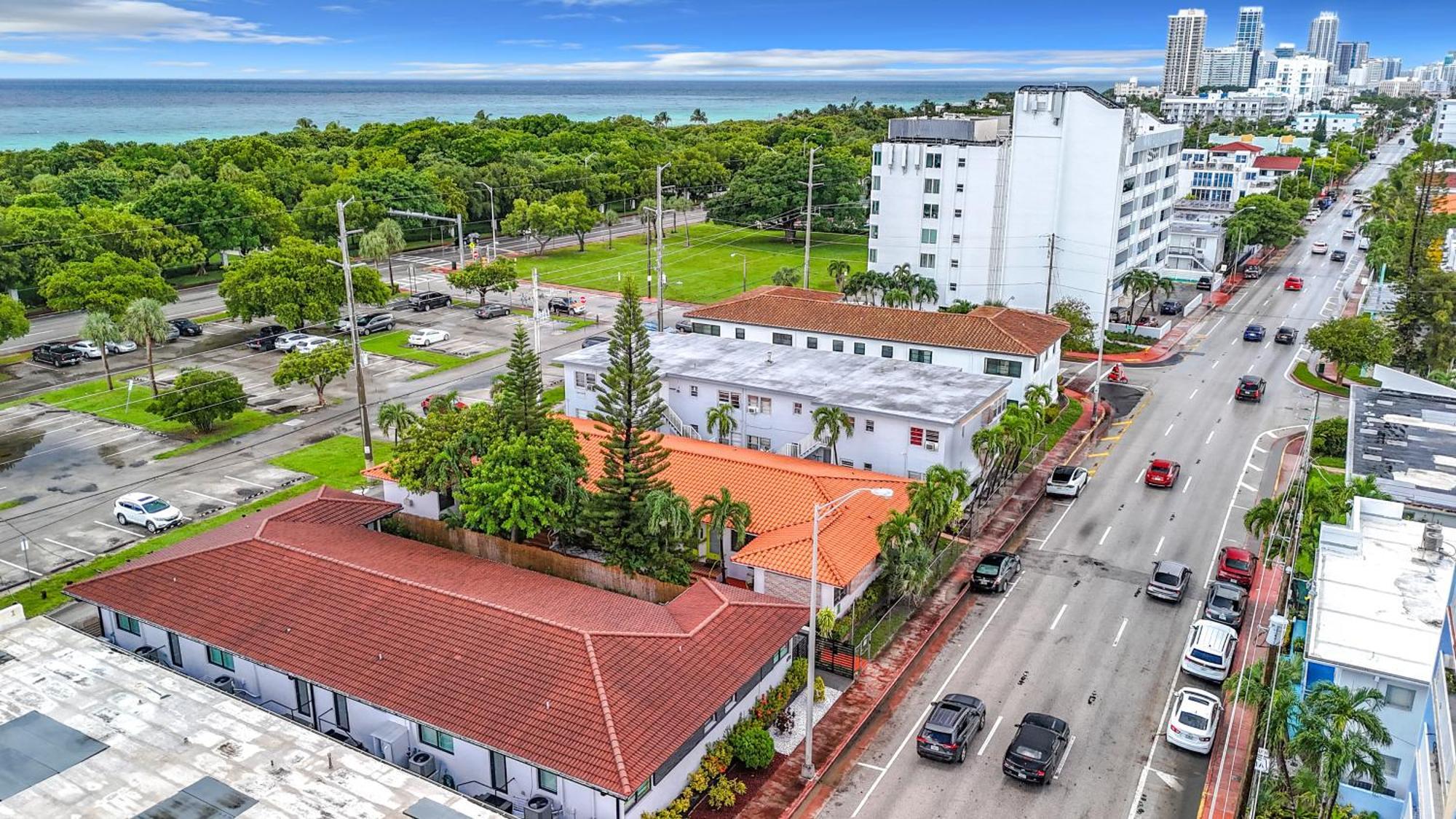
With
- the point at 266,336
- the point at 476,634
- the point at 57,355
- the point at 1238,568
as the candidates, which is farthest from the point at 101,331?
the point at 1238,568

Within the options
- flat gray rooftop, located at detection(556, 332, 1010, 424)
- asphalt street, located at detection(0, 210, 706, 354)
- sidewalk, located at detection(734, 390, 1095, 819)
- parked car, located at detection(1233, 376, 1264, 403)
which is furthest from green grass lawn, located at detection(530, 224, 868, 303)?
sidewalk, located at detection(734, 390, 1095, 819)

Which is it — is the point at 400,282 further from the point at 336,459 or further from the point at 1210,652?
the point at 1210,652

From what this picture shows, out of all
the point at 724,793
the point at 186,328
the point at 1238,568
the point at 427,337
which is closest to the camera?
the point at 724,793

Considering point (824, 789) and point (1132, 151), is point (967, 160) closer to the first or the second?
point (1132, 151)

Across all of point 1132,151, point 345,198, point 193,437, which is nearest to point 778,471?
point 193,437

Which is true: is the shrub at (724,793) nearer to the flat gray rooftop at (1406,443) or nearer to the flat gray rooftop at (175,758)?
the flat gray rooftop at (175,758)

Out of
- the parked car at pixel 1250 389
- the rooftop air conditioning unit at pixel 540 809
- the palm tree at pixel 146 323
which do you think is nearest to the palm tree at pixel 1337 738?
the rooftop air conditioning unit at pixel 540 809

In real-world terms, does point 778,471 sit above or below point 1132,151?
below
